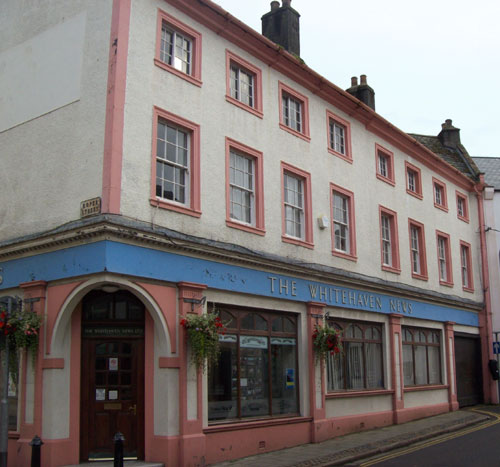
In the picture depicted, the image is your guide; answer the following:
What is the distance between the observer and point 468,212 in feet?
86.0

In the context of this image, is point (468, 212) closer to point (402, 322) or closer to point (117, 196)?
point (402, 322)

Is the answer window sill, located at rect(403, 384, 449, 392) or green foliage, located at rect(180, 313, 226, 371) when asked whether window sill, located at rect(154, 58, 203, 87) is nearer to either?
green foliage, located at rect(180, 313, 226, 371)

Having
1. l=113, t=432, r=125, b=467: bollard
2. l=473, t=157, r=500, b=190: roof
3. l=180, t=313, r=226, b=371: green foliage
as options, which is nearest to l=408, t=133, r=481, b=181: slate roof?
l=473, t=157, r=500, b=190: roof

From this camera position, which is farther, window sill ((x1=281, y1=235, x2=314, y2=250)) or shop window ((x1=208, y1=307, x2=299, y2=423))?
window sill ((x1=281, y1=235, x2=314, y2=250))

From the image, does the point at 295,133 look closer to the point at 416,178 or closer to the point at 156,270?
the point at 156,270

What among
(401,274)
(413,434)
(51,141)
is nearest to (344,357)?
(413,434)

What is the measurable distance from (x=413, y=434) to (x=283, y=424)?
12.9 feet

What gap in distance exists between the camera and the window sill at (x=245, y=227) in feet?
44.9

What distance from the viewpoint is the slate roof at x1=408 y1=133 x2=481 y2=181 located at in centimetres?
2756

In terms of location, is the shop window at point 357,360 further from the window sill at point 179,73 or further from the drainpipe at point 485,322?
the drainpipe at point 485,322

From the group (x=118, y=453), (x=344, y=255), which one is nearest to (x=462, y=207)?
(x=344, y=255)

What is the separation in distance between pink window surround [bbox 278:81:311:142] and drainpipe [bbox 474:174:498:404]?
12.1 m

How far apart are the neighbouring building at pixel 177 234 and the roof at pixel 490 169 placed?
Result: 38.6 feet

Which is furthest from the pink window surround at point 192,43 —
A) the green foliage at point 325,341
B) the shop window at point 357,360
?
the shop window at point 357,360
